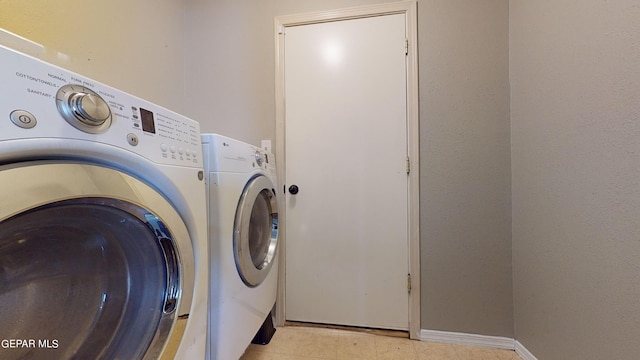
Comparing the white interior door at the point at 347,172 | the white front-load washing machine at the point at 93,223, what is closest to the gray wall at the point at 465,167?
the white interior door at the point at 347,172

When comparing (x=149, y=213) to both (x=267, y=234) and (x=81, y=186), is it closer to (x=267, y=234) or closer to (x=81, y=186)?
(x=81, y=186)

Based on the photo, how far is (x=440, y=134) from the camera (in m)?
1.39

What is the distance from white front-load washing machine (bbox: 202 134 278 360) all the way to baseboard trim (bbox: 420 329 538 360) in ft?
3.09

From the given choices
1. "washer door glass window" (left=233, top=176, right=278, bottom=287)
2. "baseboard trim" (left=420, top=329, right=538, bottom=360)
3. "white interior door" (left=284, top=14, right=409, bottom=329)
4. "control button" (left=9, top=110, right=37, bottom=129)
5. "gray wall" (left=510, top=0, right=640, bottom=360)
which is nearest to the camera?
"control button" (left=9, top=110, right=37, bottom=129)

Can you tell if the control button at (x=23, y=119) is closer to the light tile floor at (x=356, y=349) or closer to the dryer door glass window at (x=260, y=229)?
the dryer door glass window at (x=260, y=229)

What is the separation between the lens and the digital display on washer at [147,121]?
553 millimetres

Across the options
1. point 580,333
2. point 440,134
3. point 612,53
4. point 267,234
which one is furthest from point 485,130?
point 267,234

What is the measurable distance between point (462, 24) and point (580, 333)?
1.52 meters

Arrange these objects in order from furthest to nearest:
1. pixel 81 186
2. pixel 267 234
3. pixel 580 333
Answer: pixel 267 234, pixel 580 333, pixel 81 186

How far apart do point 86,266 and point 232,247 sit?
418 millimetres

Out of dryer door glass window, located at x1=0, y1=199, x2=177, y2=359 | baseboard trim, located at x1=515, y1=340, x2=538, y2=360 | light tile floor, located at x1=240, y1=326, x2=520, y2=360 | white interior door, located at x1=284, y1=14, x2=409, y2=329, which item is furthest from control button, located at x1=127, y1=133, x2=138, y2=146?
baseboard trim, located at x1=515, y1=340, x2=538, y2=360

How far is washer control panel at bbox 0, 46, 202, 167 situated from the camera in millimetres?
356

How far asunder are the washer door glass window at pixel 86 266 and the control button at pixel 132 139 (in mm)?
73

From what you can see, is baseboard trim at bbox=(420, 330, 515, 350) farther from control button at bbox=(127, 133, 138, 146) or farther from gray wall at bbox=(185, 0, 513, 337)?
control button at bbox=(127, 133, 138, 146)
